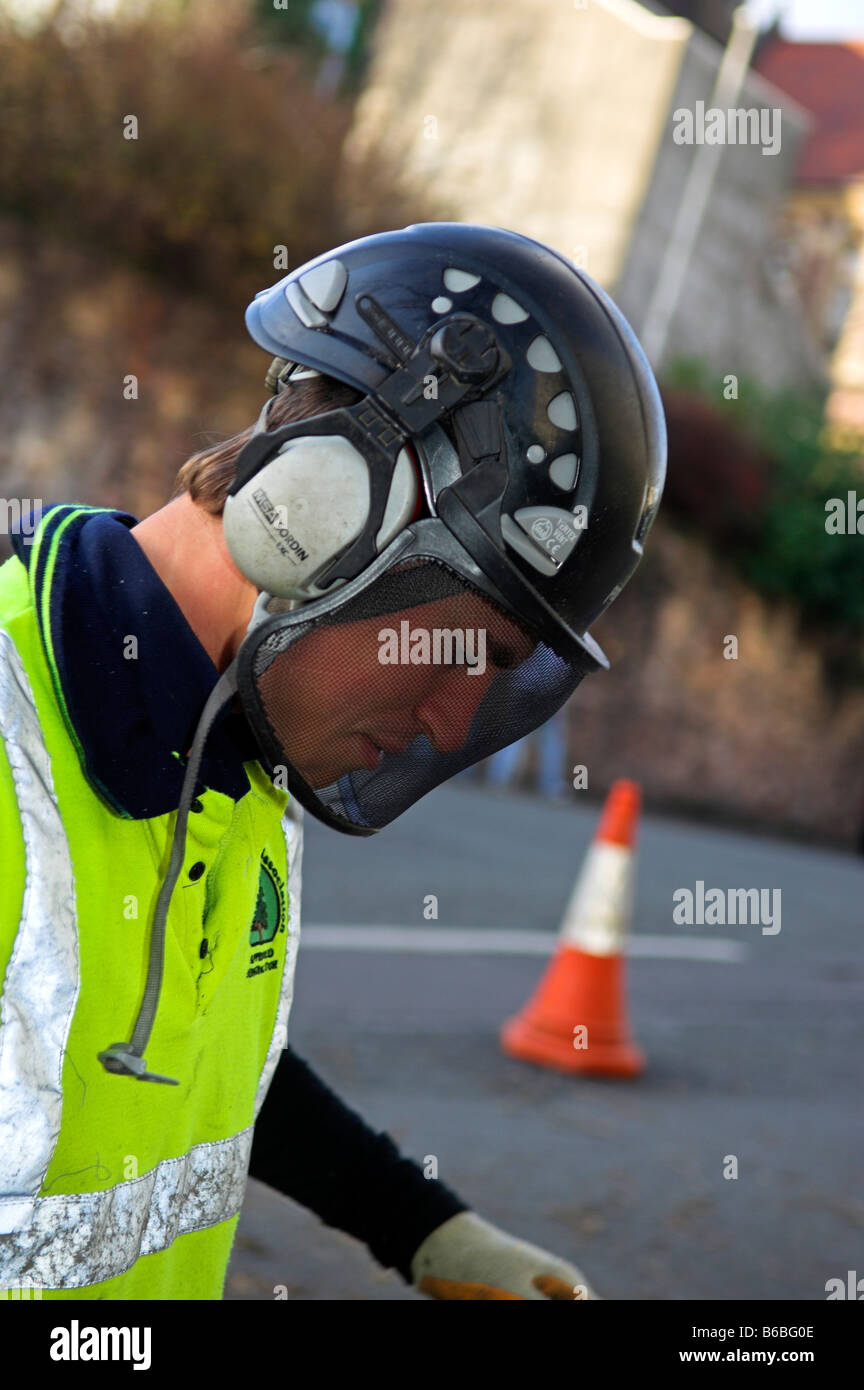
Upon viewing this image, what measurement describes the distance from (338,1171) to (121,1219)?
58 centimetres

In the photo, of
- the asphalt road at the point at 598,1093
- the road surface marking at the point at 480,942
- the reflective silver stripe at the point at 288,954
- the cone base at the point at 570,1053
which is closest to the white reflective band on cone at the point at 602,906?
the cone base at the point at 570,1053

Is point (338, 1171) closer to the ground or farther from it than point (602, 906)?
closer to the ground

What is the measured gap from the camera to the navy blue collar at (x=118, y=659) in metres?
1.56

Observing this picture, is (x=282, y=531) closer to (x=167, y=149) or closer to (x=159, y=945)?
(x=159, y=945)

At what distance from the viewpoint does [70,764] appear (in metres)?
1.56

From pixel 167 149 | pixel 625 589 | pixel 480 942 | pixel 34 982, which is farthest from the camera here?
pixel 167 149

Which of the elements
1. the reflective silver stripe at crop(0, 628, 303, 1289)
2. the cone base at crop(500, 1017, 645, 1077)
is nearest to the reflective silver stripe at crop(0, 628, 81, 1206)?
the reflective silver stripe at crop(0, 628, 303, 1289)

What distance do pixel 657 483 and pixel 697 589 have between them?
17603 millimetres

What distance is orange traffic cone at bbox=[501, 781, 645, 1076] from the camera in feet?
18.1

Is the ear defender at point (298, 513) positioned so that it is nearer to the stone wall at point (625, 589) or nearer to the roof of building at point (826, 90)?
the stone wall at point (625, 589)

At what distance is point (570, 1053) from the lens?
5.52 metres

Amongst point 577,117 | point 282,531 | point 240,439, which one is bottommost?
point 282,531

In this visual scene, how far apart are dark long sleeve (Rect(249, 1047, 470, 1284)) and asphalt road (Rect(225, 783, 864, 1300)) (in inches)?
48.4

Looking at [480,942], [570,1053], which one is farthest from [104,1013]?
[480,942]
